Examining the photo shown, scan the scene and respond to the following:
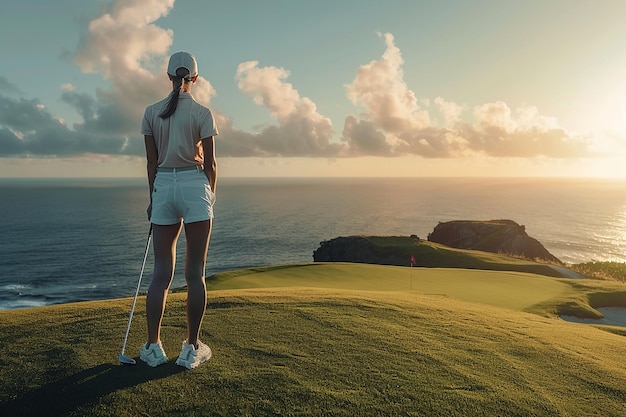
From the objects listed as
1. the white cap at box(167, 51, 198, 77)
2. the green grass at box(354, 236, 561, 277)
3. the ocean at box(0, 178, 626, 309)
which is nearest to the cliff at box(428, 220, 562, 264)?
the green grass at box(354, 236, 561, 277)

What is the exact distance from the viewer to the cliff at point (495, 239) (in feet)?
208

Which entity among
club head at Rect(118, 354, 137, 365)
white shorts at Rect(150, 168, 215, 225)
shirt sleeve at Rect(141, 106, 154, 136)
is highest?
shirt sleeve at Rect(141, 106, 154, 136)

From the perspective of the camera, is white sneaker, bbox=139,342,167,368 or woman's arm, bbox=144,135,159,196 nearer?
white sneaker, bbox=139,342,167,368

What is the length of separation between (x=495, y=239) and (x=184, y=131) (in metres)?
66.3

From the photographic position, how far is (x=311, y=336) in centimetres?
656

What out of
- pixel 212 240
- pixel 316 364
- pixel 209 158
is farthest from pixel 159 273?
pixel 212 240

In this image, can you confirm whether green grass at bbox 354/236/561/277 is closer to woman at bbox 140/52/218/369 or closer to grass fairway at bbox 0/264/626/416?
grass fairway at bbox 0/264/626/416

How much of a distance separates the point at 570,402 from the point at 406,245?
47248mm

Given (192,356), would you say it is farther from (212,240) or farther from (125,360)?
(212,240)

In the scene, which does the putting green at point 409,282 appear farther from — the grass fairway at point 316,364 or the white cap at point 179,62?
the white cap at point 179,62

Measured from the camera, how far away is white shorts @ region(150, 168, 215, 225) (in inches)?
205

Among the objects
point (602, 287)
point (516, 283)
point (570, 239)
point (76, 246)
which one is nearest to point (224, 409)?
point (516, 283)

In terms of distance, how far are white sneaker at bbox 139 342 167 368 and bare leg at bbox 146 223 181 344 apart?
0.28ft

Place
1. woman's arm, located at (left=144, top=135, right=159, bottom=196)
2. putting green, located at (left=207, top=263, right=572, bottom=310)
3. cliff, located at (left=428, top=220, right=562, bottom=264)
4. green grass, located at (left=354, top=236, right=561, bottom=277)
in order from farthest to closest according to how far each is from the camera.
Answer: cliff, located at (left=428, top=220, right=562, bottom=264) → green grass, located at (left=354, top=236, right=561, bottom=277) → putting green, located at (left=207, top=263, right=572, bottom=310) → woman's arm, located at (left=144, top=135, right=159, bottom=196)
